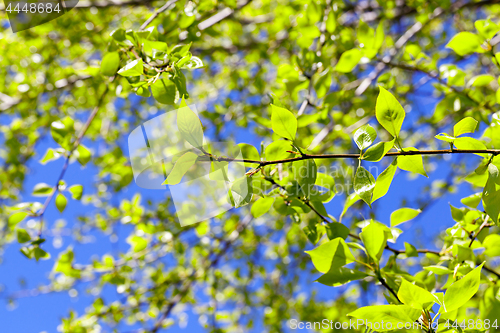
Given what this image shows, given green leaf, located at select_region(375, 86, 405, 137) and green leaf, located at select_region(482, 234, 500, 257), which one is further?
green leaf, located at select_region(482, 234, 500, 257)

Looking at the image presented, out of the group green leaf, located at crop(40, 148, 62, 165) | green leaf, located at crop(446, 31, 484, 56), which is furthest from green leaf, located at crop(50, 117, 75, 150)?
green leaf, located at crop(446, 31, 484, 56)

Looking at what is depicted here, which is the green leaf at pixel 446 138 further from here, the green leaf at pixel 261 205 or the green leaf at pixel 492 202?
the green leaf at pixel 261 205

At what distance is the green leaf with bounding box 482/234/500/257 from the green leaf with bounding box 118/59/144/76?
2.83 ft

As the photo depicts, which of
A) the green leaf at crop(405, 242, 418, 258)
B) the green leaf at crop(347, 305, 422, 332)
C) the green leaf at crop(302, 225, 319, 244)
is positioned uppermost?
the green leaf at crop(347, 305, 422, 332)

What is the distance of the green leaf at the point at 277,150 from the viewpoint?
50cm

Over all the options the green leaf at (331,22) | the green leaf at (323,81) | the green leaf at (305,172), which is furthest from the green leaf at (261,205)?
the green leaf at (331,22)

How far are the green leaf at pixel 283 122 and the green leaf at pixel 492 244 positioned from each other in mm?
563

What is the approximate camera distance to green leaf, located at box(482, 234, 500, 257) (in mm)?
668

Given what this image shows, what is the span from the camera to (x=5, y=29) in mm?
2098

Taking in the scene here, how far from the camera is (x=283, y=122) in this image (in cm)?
50

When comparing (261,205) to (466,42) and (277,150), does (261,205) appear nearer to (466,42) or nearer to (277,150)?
(277,150)

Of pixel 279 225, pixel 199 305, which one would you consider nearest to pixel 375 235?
pixel 279 225
